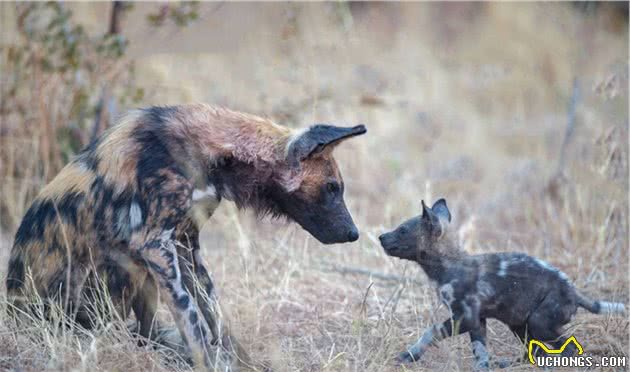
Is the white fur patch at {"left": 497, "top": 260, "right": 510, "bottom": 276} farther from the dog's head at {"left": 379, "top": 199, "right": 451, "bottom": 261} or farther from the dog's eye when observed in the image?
the dog's eye

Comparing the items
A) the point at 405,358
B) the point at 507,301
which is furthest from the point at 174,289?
the point at 507,301

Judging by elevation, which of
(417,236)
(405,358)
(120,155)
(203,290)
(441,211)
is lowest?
(405,358)

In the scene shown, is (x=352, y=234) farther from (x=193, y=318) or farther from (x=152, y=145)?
(x=152, y=145)

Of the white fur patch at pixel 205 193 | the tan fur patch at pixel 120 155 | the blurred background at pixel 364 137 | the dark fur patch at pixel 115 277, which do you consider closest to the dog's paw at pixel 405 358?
the blurred background at pixel 364 137

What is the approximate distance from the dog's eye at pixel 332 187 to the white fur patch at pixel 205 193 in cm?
59

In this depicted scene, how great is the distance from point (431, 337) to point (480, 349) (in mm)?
240

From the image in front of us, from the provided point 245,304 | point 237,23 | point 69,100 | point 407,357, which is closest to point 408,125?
point 237,23

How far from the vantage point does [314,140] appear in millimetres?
4523

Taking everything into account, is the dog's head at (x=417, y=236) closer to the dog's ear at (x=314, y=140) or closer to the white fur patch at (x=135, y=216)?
the dog's ear at (x=314, y=140)

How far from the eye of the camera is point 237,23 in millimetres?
12367

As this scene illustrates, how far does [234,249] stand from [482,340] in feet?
9.32

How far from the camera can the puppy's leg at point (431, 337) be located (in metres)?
4.39

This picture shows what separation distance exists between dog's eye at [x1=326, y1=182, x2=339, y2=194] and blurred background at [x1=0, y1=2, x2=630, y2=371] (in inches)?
25.0

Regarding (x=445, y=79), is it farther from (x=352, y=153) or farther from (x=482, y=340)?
(x=482, y=340)
